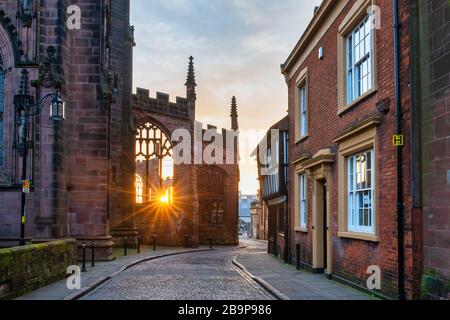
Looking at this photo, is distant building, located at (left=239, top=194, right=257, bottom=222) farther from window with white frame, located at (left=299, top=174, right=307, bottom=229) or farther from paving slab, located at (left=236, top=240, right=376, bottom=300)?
paving slab, located at (left=236, top=240, right=376, bottom=300)

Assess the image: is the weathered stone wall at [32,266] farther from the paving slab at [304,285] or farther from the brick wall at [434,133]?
the brick wall at [434,133]

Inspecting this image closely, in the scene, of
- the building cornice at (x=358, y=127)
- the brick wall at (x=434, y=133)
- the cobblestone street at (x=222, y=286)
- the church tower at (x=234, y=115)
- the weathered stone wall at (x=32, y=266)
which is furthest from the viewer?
the church tower at (x=234, y=115)

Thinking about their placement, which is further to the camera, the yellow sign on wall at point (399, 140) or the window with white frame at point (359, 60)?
the window with white frame at point (359, 60)

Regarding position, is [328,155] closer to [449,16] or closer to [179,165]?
[449,16]

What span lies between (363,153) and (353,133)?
1.60 ft

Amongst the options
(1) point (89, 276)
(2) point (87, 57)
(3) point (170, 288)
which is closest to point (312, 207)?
(3) point (170, 288)

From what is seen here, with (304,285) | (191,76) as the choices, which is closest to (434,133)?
(304,285)

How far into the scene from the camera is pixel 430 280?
9.85 m

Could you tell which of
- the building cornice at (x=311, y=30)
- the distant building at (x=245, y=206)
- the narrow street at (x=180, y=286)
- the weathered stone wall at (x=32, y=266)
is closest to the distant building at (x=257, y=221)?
the distant building at (x=245, y=206)

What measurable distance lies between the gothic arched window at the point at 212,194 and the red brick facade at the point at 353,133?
76.1 ft

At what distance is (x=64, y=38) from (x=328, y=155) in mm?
11573

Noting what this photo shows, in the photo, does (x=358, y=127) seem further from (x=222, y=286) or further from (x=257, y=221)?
(x=257, y=221)

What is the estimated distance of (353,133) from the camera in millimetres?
13273

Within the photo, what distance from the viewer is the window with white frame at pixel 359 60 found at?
1309cm
